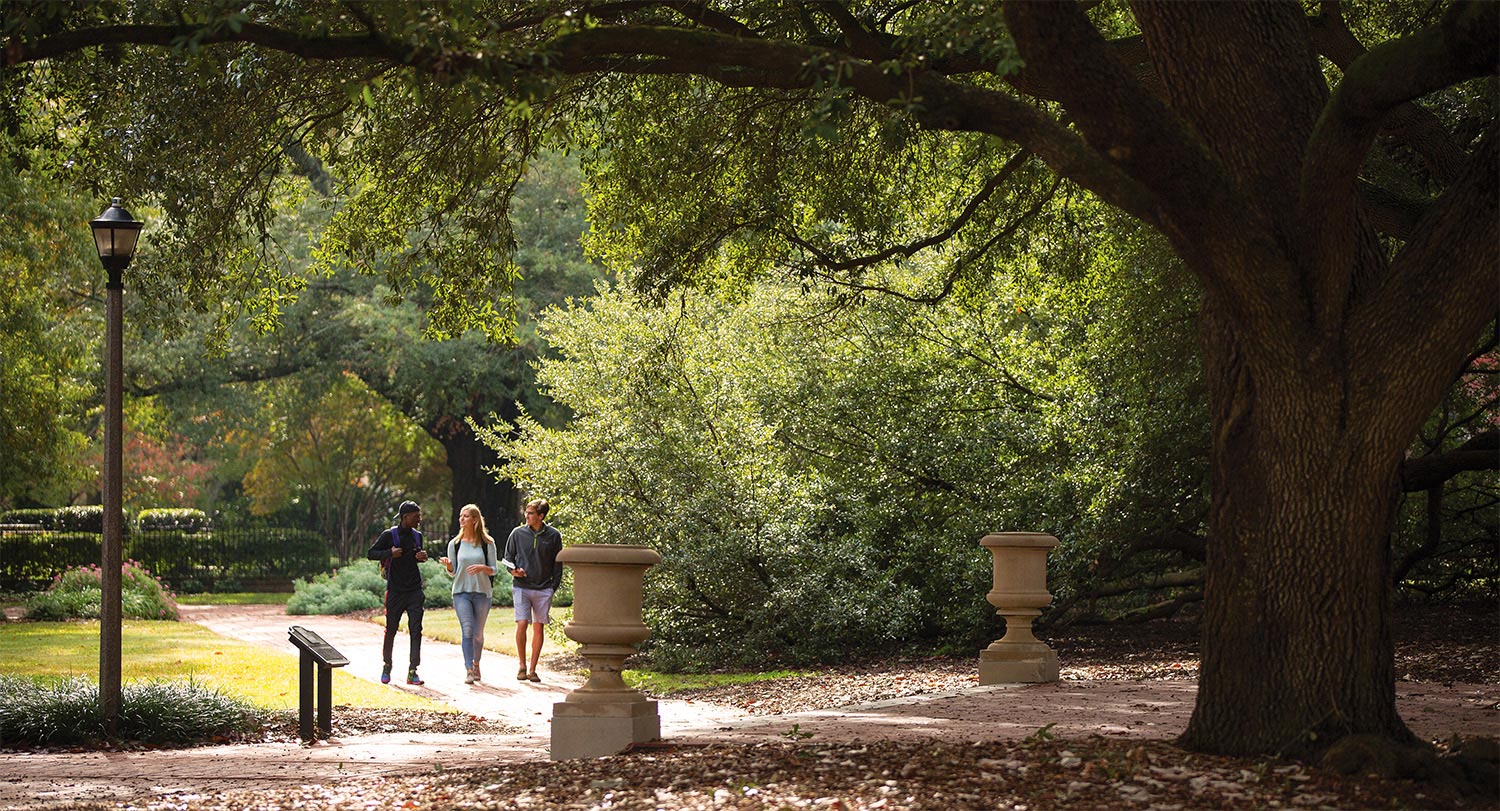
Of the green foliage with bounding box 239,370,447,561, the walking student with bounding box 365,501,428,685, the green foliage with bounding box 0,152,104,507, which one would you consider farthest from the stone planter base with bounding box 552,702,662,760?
the green foliage with bounding box 239,370,447,561

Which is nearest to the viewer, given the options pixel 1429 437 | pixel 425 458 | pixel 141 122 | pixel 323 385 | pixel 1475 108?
pixel 141 122

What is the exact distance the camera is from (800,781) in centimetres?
642

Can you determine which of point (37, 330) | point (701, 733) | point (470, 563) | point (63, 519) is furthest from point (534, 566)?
point (63, 519)

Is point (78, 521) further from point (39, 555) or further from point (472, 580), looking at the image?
point (472, 580)

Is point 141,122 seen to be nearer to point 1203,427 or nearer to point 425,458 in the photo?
point 1203,427

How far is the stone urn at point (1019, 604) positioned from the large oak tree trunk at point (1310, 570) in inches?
195

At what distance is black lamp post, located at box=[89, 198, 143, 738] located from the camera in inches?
377

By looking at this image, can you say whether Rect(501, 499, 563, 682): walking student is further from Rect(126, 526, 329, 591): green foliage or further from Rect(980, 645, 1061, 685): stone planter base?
Rect(126, 526, 329, 591): green foliage

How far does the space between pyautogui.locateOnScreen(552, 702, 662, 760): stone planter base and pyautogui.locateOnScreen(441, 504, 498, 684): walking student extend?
565 cm

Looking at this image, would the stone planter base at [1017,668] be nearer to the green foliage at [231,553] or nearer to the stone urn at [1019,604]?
the stone urn at [1019,604]

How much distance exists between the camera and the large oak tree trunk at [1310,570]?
6.23 metres

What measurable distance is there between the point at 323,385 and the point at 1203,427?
72.7 feet

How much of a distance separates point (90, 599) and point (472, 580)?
10.4m

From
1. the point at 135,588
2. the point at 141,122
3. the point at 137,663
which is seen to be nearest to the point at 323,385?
the point at 135,588
